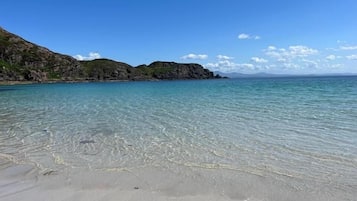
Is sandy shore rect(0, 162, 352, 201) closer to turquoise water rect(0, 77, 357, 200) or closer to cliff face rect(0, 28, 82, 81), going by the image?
turquoise water rect(0, 77, 357, 200)

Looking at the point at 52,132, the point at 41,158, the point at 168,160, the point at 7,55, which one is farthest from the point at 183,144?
the point at 7,55

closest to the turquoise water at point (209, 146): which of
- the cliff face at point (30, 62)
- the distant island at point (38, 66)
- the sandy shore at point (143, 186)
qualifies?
the sandy shore at point (143, 186)

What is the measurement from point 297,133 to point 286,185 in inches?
276

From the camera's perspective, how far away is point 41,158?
35.4 ft

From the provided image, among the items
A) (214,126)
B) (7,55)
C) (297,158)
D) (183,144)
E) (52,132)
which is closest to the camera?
(297,158)

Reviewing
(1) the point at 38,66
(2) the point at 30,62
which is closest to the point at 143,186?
(1) the point at 38,66

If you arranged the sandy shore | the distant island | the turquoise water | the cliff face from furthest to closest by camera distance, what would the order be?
the distant island < the cliff face < the turquoise water < the sandy shore

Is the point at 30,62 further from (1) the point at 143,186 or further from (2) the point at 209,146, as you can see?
(1) the point at 143,186

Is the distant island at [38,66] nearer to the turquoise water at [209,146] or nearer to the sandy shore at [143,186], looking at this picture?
the turquoise water at [209,146]

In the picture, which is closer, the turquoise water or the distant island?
the turquoise water

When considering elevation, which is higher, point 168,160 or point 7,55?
point 7,55

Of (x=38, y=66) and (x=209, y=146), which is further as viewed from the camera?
(x=38, y=66)

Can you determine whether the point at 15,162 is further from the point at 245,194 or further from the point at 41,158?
the point at 245,194

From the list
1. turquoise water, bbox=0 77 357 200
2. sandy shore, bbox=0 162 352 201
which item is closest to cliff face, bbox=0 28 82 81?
turquoise water, bbox=0 77 357 200
